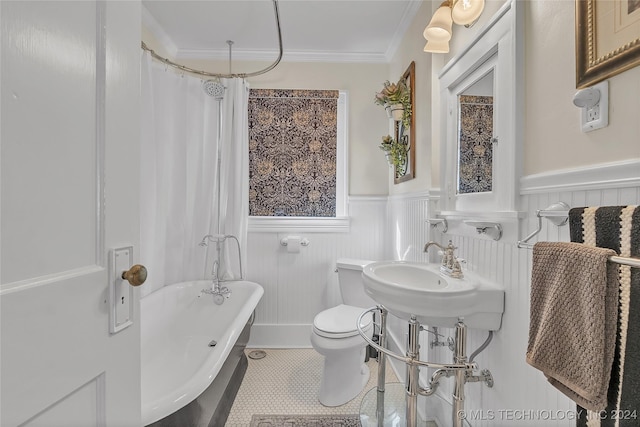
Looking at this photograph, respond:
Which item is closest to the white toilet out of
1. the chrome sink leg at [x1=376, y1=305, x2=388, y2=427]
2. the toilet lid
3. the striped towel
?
the toilet lid

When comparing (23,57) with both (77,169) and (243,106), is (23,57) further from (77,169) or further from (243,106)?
(243,106)

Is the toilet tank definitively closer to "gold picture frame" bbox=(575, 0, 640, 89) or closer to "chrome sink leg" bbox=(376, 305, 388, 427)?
"chrome sink leg" bbox=(376, 305, 388, 427)

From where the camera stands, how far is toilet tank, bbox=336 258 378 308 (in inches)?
91.8

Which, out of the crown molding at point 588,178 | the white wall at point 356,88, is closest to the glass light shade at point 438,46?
the crown molding at point 588,178

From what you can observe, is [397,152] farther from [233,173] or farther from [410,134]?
[233,173]

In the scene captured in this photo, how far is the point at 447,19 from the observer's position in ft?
4.70

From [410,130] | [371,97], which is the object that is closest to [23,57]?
[410,130]

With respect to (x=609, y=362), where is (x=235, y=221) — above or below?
above

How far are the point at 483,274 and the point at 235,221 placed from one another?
6.11 ft

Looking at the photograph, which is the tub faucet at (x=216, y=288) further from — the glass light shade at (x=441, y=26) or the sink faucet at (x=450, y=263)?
the glass light shade at (x=441, y=26)

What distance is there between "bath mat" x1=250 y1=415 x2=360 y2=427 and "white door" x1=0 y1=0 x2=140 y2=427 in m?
1.26

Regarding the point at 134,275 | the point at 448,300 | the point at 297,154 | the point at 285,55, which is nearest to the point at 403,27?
the point at 285,55

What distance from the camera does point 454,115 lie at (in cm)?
160

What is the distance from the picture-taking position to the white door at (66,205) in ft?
1.38
